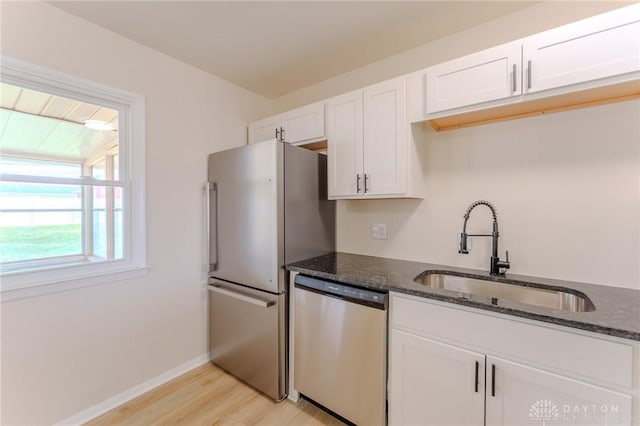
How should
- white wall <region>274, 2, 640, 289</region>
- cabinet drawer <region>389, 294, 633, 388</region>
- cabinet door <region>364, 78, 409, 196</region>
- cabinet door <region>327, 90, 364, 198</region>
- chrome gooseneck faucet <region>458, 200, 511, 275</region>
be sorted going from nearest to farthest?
cabinet drawer <region>389, 294, 633, 388</region>
white wall <region>274, 2, 640, 289</region>
chrome gooseneck faucet <region>458, 200, 511, 275</region>
cabinet door <region>364, 78, 409, 196</region>
cabinet door <region>327, 90, 364, 198</region>

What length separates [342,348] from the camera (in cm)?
165

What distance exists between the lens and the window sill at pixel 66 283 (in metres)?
1.50

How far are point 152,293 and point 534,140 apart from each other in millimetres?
2773

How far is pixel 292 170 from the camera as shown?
198cm

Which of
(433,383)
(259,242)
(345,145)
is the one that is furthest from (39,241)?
(433,383)

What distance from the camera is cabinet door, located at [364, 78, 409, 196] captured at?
1810mm

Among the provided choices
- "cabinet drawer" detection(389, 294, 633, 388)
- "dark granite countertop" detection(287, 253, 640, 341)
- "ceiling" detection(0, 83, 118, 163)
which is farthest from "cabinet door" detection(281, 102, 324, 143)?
"cabinet drawer" detection(389, 294, 633, 388)

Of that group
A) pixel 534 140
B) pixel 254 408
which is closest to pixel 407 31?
pixel 534 140

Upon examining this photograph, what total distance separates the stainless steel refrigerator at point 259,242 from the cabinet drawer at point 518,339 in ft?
2.71

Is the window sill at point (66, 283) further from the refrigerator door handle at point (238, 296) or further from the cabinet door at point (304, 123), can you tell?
the cabinet door at point (304, 123)

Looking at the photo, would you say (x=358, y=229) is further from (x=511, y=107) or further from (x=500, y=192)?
(x=511, y=107)

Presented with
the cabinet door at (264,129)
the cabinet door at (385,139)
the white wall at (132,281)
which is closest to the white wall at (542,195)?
the cabinet door at (385,139)

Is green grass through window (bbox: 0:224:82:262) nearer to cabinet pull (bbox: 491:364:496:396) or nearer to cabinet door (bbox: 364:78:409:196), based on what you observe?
cabinet door (bbox: 364:78:409:196)

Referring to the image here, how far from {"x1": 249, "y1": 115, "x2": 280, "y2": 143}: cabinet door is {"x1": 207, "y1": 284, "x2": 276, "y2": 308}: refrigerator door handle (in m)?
1.38
